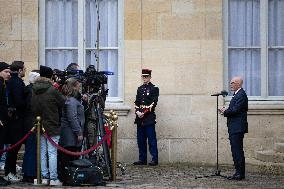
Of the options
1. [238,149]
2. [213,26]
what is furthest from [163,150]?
[238,149]

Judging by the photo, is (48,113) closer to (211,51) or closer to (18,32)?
(18,32)

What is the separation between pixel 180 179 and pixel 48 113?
2.83 meters

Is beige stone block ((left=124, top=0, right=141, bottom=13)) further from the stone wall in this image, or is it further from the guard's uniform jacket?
the stone wall

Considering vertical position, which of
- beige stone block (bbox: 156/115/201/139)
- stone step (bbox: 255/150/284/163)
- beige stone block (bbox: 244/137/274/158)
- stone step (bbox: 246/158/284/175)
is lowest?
stone step (bbox: 246/158/284/175)

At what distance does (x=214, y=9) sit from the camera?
17.5 meters

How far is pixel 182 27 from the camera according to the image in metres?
17.5

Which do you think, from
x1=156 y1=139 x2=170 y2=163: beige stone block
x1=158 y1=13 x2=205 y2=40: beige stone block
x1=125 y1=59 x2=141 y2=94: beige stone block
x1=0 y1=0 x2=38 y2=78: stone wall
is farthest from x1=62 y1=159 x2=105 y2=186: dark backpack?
x1=158 y1=13 x2=205 y2=40: beige stone block

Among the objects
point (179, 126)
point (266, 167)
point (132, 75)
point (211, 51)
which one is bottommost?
point (266, 167)

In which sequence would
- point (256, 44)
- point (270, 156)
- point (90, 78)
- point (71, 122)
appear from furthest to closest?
point (256, 44) < point (270, 156) < point (90, 78) < point (71, 122)

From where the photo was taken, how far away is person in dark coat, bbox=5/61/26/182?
1353 cm

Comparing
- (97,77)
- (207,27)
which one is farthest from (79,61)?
(97,77)

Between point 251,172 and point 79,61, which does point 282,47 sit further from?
point 79,61

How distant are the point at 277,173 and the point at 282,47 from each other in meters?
3.53

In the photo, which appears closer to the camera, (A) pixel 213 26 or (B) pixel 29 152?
(B) pixel 29 152
